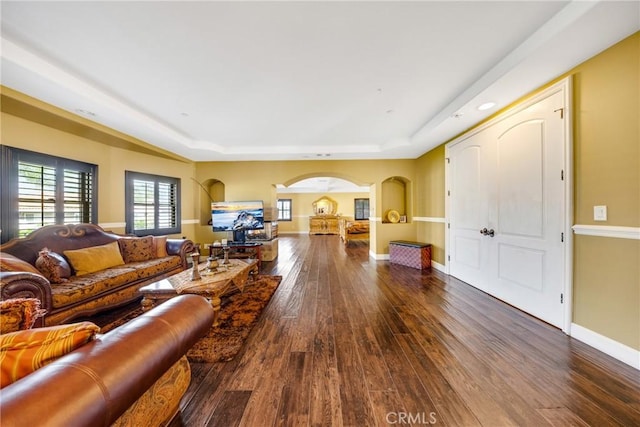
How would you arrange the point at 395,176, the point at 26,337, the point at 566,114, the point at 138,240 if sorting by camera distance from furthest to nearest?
1. the point at 395,176
2. the point at 138,240
3. the point at 566,114
4. the point at 26,337

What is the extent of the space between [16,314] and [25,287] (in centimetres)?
154

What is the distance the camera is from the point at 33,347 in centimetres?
73

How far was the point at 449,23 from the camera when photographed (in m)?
1.75

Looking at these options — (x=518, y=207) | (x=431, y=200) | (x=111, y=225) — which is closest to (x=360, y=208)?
(x=431, y=200)

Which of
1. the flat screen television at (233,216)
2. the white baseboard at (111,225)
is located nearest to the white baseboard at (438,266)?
the flat screen television at (233,216)

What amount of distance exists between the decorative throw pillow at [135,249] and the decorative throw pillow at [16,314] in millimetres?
2900

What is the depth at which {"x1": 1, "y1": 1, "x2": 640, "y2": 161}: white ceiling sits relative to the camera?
5.41 ft

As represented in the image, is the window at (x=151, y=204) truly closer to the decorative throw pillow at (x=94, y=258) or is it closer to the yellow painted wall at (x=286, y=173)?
the yellow painted wall at (x=286, y=173)

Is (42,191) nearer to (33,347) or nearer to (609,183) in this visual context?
(33,347)

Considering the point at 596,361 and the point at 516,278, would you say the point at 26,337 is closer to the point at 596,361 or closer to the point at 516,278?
the point at 596,361

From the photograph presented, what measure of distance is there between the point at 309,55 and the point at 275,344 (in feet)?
8.66

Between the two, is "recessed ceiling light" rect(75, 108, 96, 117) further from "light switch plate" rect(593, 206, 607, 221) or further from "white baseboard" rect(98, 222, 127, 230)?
"light switch plate" rect(593, 206, 607, 221)

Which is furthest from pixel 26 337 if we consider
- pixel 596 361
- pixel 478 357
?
pixel 596 361

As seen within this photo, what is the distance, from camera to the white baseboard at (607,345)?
170 centimetres
